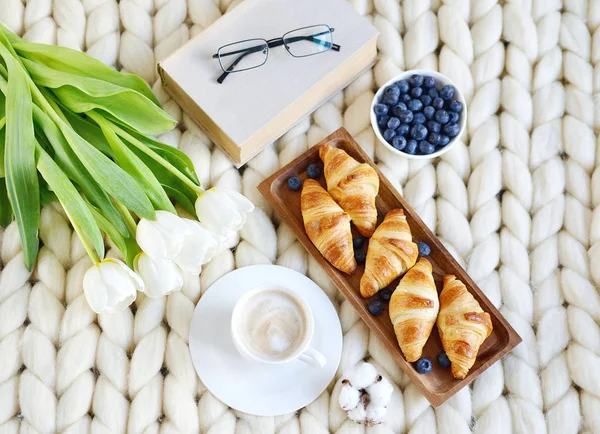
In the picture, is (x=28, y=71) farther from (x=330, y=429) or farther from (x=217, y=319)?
(x=330, y=429)

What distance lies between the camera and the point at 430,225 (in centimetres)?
135

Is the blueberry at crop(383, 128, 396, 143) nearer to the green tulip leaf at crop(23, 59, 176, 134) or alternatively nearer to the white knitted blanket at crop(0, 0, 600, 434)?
the white knitted blanket at crop(0, 0, 600, 434)

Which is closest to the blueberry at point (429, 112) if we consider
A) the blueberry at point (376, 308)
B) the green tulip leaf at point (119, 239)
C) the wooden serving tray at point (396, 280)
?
the wooden serving tray at point (396, 280)

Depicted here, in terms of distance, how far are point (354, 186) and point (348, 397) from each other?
341mm

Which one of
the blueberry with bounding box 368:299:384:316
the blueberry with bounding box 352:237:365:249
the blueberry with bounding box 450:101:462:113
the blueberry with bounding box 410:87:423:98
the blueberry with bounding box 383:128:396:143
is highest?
the blueberry with bounding box 410:87:423:98

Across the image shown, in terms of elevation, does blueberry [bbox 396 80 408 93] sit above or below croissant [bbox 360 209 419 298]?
above

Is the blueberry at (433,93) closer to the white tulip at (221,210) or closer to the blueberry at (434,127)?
the blueberry at (434,127)

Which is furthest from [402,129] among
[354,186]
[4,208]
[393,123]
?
[4,208]

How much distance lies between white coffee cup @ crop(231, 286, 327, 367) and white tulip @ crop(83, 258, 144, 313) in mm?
169

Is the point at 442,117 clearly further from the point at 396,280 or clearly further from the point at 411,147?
the point at 396,280

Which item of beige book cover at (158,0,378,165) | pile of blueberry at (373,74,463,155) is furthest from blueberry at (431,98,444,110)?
beige book cover at (158,0,378,165)

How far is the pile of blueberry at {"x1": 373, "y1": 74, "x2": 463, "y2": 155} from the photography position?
135 cm

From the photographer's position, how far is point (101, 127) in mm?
1189

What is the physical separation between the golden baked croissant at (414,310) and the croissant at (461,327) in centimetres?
2
